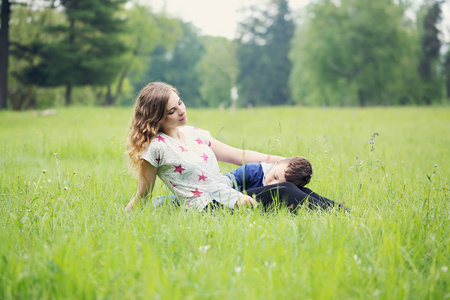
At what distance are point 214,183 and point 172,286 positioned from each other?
1332mm

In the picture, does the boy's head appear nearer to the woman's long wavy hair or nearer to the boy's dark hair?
the boy's dark hair

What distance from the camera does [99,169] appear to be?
472 cm

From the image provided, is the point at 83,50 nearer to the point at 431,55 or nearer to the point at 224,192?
the point at 224,192

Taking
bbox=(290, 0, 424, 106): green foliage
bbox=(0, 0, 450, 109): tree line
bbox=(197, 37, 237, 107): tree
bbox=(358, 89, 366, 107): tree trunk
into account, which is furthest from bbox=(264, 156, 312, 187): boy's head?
bbox=(197, 37, 237, 107): tree

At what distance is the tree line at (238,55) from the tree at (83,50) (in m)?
0.06

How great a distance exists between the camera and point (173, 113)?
3.09 metres

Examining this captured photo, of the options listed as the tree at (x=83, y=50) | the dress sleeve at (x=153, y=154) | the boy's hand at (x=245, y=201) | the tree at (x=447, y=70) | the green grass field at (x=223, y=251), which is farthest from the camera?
the tree at (x=447, y=70)

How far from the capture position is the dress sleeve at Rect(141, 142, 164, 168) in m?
2.92

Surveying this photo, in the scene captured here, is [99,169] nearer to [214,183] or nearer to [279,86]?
[214,183]

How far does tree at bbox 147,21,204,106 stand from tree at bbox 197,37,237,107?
6.64ft

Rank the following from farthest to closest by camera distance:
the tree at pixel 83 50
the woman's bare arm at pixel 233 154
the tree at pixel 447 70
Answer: the tree at pixel 447 70
the tree at pixel 83 50
the woman's bare arm at pixel 233 154

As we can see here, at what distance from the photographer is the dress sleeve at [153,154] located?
115 inches

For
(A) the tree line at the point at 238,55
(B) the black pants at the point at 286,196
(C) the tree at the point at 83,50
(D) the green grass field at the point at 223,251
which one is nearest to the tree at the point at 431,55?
(A) the tree line at the point at 238,55

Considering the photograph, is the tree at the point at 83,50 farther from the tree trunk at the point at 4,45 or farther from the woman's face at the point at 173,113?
the woman's face at the point at 173,113
